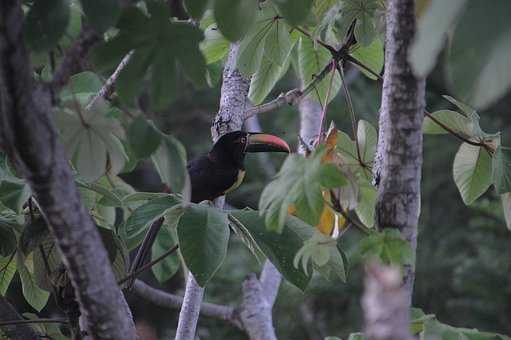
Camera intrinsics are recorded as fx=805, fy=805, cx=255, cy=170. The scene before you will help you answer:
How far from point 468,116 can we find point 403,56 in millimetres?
594

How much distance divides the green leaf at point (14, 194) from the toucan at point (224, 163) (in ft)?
4.19

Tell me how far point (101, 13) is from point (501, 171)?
88 cm

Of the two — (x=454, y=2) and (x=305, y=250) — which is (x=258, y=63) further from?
(x=454, y=2)

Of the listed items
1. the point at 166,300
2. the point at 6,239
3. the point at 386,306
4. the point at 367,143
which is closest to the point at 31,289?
the point at 6,239

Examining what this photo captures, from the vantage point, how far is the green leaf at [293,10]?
116 centimetres

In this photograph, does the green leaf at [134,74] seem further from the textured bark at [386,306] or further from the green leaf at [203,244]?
the textured bark at [386,306]

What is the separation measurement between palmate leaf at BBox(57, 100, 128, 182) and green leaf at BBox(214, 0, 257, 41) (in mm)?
274

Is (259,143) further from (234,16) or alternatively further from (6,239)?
(234,16)

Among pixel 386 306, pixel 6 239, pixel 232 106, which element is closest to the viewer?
pixel 386 306

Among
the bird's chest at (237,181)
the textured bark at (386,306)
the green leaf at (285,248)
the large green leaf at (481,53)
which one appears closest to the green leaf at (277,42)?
the green leaf at (285,248)

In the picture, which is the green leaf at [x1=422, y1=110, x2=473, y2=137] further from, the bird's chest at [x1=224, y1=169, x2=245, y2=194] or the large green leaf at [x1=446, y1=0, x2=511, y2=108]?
the bird's chest at [x1=224, y1=169, x2=245, y2=194]

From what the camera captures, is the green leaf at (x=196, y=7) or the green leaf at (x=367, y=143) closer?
the green leaf at (x=196, y=7)

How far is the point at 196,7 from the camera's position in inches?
47.7

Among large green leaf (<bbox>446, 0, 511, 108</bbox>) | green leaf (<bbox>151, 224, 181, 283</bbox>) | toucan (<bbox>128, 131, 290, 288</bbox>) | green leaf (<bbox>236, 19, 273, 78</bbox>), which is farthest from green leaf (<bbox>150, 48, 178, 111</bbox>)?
toucan (<bbox>128, 131, 290, 288</bbox>)
